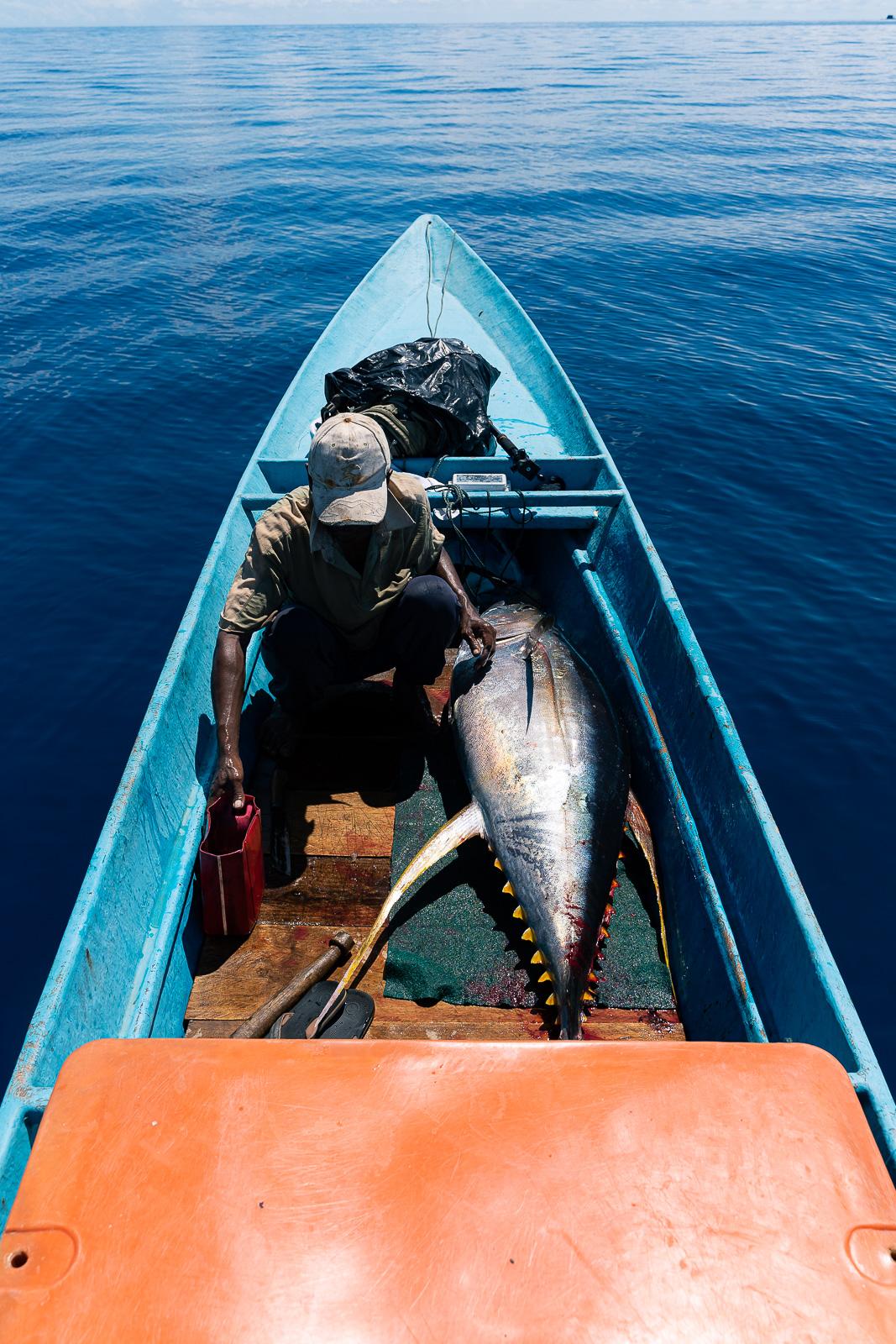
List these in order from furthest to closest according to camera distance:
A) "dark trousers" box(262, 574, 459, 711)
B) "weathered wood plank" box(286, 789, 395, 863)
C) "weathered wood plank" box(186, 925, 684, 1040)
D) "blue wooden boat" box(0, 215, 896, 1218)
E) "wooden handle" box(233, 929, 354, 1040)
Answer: "weathered wood plank" box(286, 789, 395, 863), "dark trousers" box(262, 574, 459, 711), "weathered wood plank" box(186, 925, 684, 1040), "wooden handle" box(233, 929, 354, 1040), "blue wooden boat" box(0, 215, 896, 1218)

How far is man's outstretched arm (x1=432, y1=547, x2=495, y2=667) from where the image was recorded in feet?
14.3

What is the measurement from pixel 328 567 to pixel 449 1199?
2.89 metres

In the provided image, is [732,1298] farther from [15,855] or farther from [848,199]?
[848,199]

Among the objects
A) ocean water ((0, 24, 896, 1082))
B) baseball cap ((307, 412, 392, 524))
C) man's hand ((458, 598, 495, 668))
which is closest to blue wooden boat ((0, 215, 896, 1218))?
man's hand ((458, 598, 495, 668))

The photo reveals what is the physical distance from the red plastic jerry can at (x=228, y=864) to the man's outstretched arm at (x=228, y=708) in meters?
0.07

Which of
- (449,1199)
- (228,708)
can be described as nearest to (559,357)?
(228,708)

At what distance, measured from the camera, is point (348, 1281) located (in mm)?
1572

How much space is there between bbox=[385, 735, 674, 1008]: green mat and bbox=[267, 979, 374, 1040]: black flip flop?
0.20 metres

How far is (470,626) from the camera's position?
172 inches

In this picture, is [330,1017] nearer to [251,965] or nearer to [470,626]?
[251,965]

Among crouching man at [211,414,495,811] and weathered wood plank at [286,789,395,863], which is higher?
crouching man at [211,414,495,811]

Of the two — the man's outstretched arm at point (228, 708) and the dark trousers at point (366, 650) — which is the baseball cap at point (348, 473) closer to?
the dark trousers at point (366, 650)

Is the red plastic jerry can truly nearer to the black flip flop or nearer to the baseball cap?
the black flip flop

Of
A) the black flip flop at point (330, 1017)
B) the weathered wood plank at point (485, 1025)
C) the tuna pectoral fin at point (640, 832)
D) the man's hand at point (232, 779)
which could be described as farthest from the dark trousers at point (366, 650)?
the weathered wood plank at point (485, 1025)
